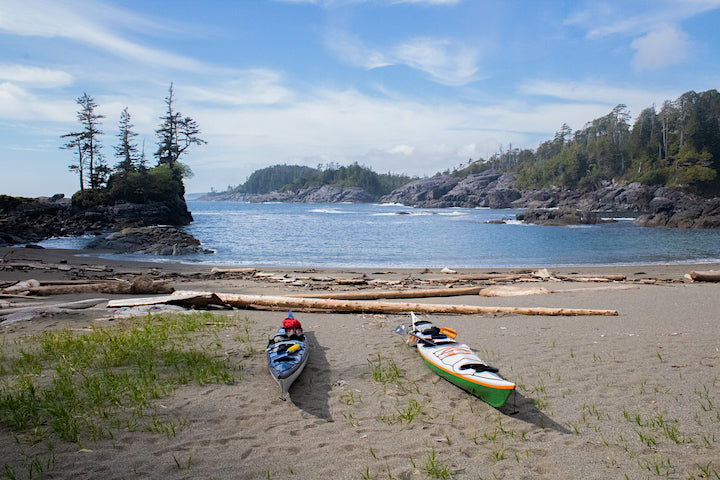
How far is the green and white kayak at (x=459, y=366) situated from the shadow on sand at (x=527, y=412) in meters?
0.25

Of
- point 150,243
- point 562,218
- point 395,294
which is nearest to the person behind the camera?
point 395,294

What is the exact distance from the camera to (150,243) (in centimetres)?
3044

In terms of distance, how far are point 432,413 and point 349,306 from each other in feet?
16.9

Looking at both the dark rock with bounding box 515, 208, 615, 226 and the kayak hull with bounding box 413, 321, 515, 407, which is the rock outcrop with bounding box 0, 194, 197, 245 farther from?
the dark rock with bounding box 515, 208, 615, 226

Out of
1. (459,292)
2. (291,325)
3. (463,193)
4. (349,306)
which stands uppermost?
(463,193)

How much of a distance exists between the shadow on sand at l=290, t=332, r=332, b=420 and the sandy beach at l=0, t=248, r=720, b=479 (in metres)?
0.03

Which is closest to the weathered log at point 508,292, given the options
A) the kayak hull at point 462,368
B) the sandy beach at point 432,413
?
the sandy beach at point 432,413

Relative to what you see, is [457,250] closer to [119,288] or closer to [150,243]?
[150,243]

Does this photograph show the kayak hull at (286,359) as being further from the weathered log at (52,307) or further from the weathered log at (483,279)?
the weathered log at (483,279)

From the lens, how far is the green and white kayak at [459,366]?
511cm

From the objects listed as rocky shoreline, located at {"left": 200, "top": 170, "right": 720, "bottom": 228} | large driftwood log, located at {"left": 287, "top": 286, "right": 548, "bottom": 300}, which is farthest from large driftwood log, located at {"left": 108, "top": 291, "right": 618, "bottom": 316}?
rocky shoreline, located at {"left": 200, "top": 170, "right": 720, "bottom": 228}

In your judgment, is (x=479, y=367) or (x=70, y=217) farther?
(x=70, y=217)

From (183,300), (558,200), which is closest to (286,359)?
(183,300)

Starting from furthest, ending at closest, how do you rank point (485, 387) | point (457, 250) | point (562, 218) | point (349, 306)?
point (562, 218)
point (457, 250)
point (349, 306)
point (485, 387)
